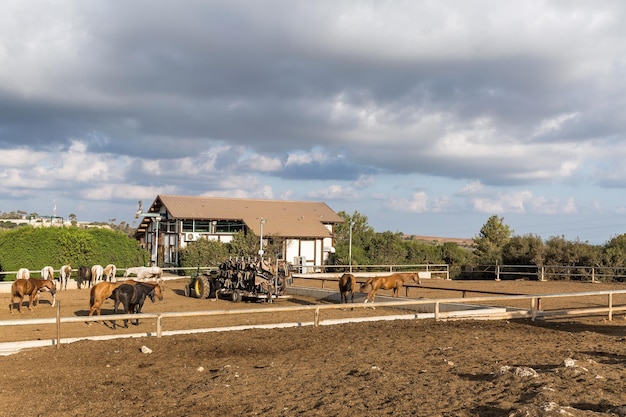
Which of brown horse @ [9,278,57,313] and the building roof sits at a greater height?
the building roof

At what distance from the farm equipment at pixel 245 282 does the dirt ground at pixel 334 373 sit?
827cm

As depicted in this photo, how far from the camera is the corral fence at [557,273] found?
32062mm

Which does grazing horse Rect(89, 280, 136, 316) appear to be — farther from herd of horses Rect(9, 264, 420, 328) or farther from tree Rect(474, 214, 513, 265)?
tree Rect(474, 214, 513, 265)

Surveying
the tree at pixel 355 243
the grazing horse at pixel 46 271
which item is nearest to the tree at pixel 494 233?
the tree at pixel 355 243

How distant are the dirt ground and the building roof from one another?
104 ft

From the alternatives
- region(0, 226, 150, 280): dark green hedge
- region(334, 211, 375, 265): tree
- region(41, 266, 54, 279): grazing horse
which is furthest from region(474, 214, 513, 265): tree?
region(41, 266, 54, 279): grazing horse

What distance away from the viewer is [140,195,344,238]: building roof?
146ft

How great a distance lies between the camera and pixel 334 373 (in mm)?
7797

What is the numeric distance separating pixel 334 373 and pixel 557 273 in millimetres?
29545

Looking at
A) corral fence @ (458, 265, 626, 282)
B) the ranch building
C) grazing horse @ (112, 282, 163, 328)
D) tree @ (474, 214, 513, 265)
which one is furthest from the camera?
tree @ (474, 214, 513, 265)

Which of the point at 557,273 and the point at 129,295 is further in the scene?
the point at 557,273

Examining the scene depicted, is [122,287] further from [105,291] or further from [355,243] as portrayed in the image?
[355,243]

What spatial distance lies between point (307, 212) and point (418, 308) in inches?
1328

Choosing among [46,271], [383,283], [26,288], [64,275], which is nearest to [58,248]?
[64,275]
